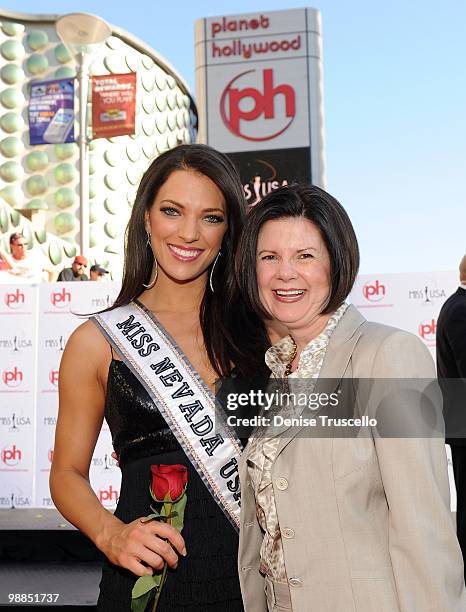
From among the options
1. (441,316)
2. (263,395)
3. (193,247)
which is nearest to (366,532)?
(263,395)

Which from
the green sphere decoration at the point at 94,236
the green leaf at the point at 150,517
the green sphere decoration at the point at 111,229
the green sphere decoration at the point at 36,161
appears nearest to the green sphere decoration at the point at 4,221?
the green sphere decoration at the point at 36,161

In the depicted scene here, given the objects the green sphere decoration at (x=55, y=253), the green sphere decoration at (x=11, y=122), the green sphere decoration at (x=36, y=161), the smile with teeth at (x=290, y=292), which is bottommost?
the smile with teeth at (x=290, y=292)

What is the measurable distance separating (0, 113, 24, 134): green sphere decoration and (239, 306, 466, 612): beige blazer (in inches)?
961

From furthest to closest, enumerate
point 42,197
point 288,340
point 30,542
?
point 42,197 < point 30,542 < point 288,340

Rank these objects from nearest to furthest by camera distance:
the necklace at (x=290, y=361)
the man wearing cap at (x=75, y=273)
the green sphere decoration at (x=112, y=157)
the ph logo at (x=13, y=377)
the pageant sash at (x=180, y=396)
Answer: the necklace at (x=290, y=361) → the pageant sash at (x=180, y=396) → the ph logo at (x=13, y=377) → the man wearing cap at (x=75, y=273) → the green sphere decoration at (x=112, y=157)

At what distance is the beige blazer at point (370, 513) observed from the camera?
45.4 inches

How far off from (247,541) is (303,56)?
20.1 ft

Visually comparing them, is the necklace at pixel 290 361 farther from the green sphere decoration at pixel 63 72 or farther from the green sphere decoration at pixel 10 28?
the green sphere decoration at pixel 10 28

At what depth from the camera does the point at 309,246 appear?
1.40m

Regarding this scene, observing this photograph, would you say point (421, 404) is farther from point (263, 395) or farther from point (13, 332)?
point (13, 332)

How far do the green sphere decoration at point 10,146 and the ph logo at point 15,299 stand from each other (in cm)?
2036

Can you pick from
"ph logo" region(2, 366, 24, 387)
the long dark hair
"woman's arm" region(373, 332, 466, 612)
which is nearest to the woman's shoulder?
the long dark hair

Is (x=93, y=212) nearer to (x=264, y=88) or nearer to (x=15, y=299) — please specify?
(x=264, y=88)

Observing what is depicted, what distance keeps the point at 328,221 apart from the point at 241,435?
1.93 ft
